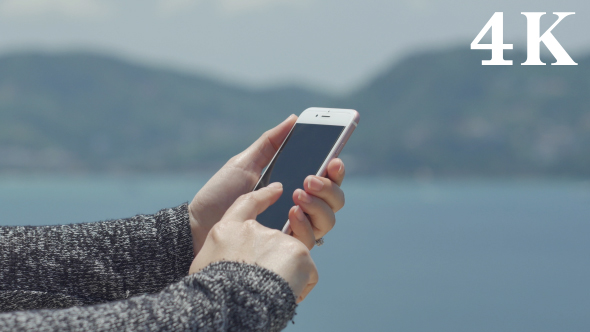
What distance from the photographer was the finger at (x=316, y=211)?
0.99 meters

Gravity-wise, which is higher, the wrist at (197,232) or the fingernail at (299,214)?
the fingernail at (299,214)

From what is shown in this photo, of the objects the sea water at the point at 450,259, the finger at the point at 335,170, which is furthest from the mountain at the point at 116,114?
the finger at the point at 335,170

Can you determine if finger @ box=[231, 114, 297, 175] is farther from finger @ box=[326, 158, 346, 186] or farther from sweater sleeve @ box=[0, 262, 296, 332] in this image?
sweater sleeve @ box=[0, 262, 296, 332]

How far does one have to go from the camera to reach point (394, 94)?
165ft

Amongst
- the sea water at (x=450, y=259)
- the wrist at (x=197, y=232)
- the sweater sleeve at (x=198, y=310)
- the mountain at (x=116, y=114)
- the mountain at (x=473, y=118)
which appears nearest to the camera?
the sweater sleeve at (x=198, y=310)

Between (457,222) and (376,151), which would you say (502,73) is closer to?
(376,151)

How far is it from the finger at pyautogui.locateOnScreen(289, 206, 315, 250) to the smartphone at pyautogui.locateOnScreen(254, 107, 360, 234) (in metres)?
0.01

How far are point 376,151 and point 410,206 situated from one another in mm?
5256

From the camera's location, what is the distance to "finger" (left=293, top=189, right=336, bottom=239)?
99 centimetres

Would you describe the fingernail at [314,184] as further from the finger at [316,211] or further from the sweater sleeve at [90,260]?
the sweater sleeve at [90,260]

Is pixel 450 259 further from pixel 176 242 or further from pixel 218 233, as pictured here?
pixel 218 233

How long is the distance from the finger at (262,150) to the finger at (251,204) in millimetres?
426

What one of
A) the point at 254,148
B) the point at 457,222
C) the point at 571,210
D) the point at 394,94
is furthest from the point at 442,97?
the point at 254,148

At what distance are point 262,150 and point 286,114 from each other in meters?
46.8
